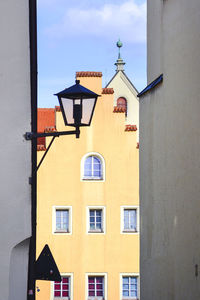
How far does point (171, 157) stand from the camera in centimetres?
815

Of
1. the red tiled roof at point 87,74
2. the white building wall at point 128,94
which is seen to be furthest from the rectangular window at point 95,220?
the white building wall at point 128,94

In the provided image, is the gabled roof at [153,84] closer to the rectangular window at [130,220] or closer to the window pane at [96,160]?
the window pane at [96,160]

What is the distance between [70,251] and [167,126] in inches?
508

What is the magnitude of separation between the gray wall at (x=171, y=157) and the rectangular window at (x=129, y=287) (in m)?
11.1

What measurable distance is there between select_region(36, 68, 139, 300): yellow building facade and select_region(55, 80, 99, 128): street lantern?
14.3m

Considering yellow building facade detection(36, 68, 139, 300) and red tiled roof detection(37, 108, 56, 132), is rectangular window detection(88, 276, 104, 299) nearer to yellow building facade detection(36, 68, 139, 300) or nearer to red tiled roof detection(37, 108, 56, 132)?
yellow building facade detection(36, 68, 139, 300)

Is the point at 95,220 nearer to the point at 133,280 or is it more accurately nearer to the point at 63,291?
the point at 133,280

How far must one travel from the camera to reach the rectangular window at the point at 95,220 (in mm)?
20953

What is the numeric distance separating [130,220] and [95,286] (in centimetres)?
258

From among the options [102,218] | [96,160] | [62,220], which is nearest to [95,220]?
[102,218]

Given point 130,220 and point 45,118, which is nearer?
point 130,220

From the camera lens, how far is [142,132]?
990cm

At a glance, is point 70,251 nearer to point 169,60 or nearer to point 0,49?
point 169,60

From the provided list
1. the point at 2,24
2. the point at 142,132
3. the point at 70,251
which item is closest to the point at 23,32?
the point at 2,24
